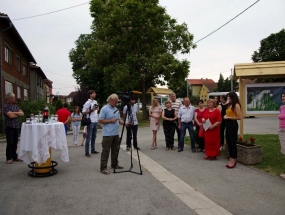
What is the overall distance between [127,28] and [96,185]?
19282mm

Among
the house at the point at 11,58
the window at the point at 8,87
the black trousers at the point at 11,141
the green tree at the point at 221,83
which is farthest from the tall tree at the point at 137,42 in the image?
the green tree at the point at 221,83

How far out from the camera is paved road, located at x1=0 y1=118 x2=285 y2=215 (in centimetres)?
423

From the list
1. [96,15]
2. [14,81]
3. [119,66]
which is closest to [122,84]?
[119,66]

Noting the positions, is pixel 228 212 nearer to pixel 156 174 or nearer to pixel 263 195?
pixel 263 195

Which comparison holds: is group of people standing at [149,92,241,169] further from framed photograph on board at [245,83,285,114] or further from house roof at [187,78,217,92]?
house roof at [187,78,217,92]

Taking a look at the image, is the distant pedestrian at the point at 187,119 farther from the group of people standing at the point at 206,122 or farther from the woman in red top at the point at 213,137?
the woman in red top at the point at 213,137

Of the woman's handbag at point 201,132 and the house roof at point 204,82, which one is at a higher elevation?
the house roof at point 204,82

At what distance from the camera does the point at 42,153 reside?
596cm

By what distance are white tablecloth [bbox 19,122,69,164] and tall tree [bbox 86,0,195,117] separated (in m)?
16.2

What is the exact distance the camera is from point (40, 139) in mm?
5949

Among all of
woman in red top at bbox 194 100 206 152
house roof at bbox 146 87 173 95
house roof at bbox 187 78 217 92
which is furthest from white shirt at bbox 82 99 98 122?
house roof at bbox 187 78 217 92

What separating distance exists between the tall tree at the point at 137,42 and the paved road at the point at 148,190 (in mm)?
15928

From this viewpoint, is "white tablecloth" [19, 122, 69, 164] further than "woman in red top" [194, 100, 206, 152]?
No

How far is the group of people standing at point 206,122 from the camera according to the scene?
6.83 m
